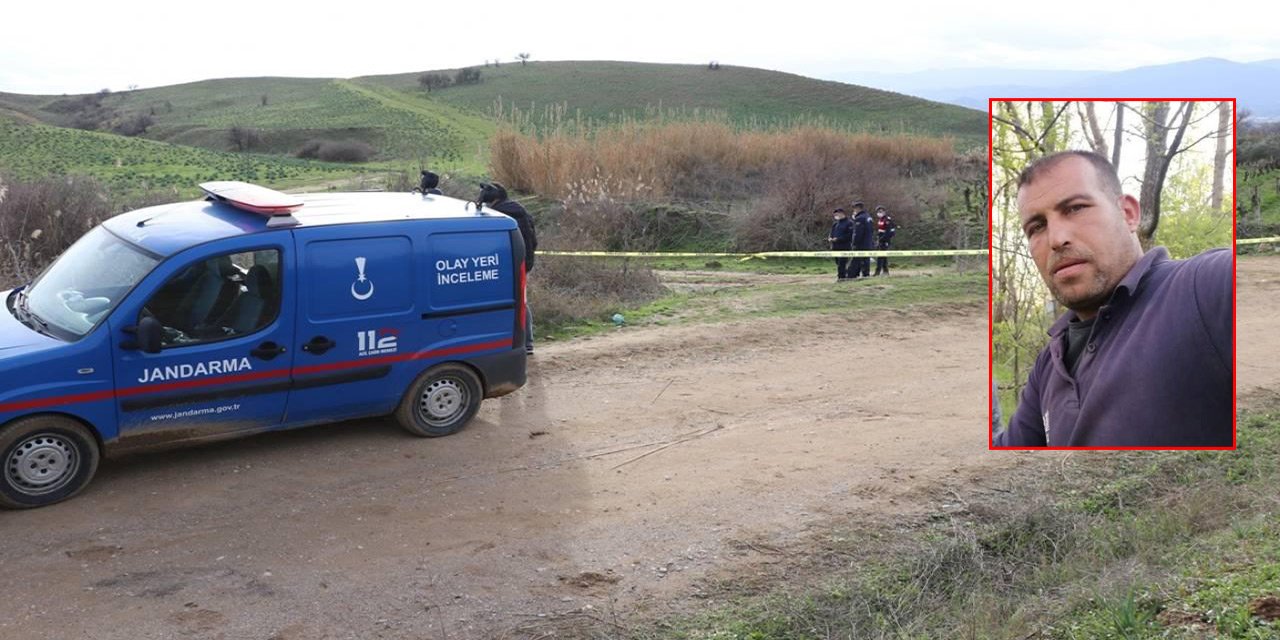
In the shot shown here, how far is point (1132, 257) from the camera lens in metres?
2.53

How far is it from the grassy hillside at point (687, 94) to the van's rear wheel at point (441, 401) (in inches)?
2285

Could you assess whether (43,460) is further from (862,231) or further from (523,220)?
(862,231)

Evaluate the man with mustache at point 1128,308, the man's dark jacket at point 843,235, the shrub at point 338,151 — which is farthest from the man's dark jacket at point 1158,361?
the shrub at point 338,151

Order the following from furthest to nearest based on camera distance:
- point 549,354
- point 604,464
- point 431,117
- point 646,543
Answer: point 431,117
point 549,354
point 604,464
point 646,543

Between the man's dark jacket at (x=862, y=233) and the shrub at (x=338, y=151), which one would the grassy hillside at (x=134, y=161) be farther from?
the man's dark jacket at (x=862, y=233)

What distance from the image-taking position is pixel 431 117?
75562 millimetres

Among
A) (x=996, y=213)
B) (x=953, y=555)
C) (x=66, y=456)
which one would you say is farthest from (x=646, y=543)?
(x=996, y=213)

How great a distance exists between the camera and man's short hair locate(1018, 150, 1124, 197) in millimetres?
2537

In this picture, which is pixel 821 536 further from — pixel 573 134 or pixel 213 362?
pixel 573 134

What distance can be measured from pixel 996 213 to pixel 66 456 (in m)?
5.97

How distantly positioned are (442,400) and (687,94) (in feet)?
266

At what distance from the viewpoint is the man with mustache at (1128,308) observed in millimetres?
2498

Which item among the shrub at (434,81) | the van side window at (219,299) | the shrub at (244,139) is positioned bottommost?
the van side window at (219,299)

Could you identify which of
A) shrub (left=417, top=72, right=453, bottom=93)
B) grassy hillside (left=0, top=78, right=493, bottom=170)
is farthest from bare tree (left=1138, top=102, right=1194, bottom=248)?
shrub (left=417, top=72, right=453, bottom=93)
